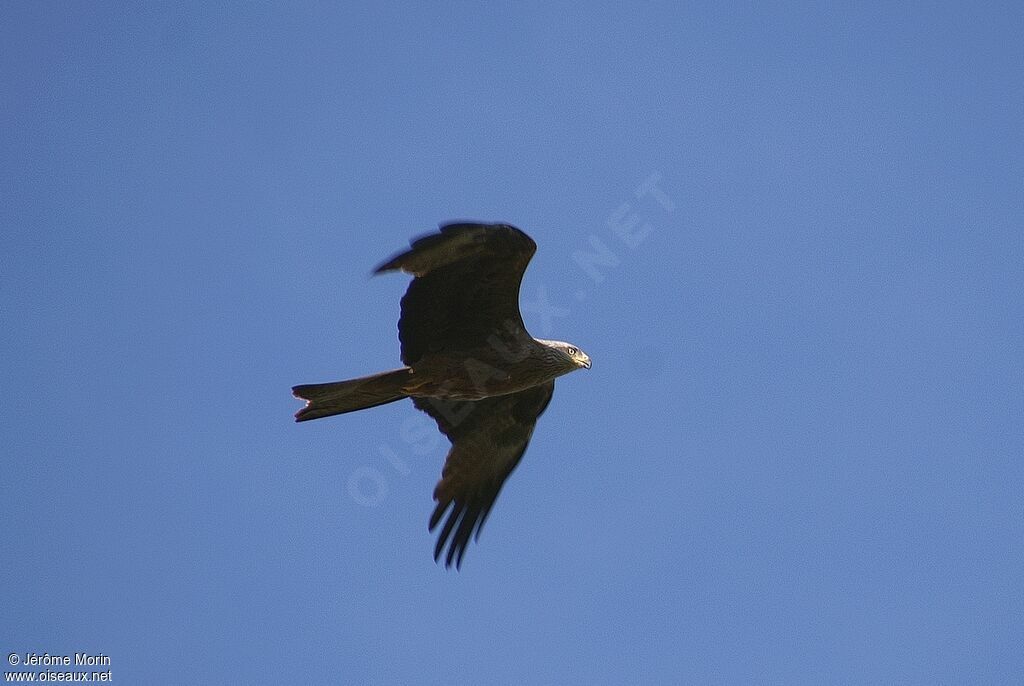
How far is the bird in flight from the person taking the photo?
9.91 m

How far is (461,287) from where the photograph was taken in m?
10.2

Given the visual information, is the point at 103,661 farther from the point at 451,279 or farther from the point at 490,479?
the point at 451,279

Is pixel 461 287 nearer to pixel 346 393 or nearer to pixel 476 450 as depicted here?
pixel 346 393

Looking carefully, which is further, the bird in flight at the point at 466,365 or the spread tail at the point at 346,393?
the spread tail at the point at 346,393

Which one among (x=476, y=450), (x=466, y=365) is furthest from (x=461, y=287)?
(x=476, y=450)

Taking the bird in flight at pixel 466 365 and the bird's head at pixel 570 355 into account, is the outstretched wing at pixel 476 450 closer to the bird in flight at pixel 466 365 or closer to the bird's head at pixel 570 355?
the bird in flight at pixel 466 365

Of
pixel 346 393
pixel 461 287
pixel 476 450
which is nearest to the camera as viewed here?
pixel 461 287

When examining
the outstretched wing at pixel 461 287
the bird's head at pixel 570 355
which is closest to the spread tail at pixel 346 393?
the outstretched wing at pixel 461 287

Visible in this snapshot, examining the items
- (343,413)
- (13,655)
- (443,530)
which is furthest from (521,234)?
(13,655)

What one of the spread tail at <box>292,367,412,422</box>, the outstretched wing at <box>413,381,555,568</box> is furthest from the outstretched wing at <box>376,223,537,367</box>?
the outstretched wing at <box>413,381,555,568</box>

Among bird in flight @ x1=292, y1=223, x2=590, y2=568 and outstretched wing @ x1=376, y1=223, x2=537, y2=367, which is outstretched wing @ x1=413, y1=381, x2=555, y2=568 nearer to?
bird in flight @ x1=292, y1=223, x2=590, y2=568

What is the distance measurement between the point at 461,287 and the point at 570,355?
1.41 m

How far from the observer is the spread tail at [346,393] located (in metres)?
10.2

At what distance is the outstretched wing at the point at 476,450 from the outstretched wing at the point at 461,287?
3.47 feet
